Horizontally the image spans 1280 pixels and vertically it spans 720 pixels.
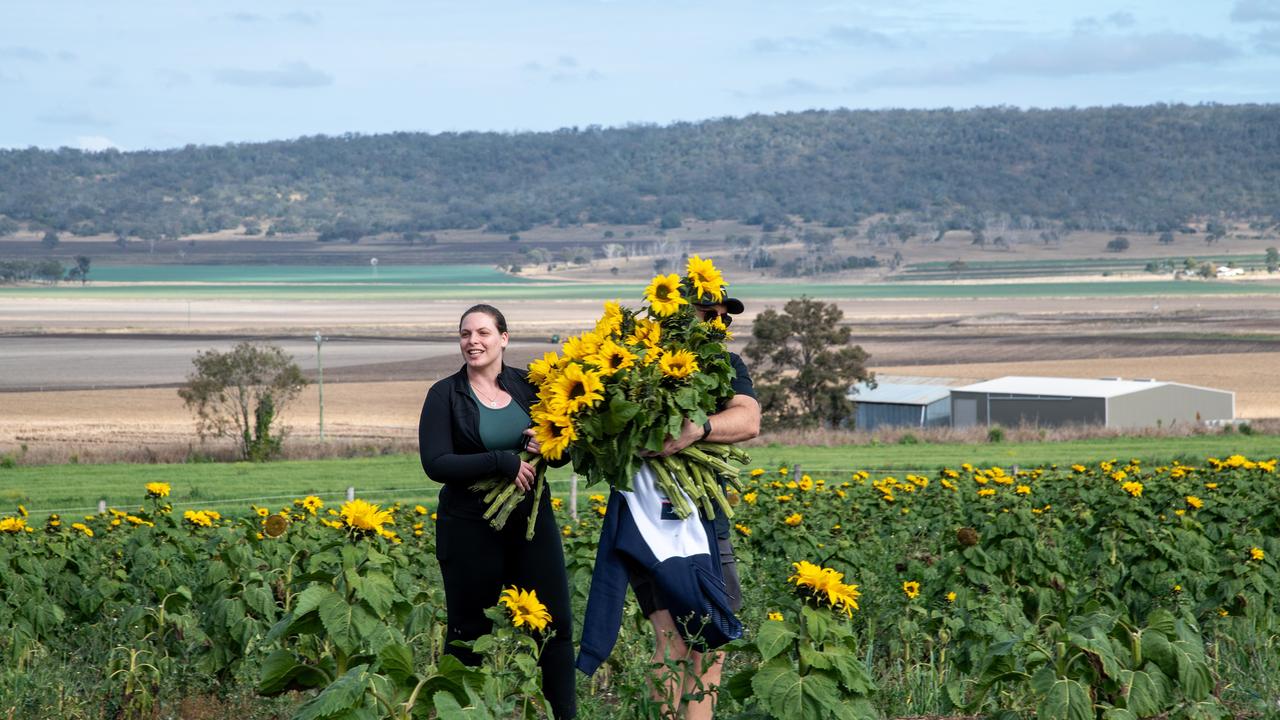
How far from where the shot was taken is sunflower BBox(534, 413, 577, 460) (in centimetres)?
525

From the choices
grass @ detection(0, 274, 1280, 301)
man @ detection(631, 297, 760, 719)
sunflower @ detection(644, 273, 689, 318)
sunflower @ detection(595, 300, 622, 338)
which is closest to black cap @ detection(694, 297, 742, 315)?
man @ detection(631, 297, 760, 719)

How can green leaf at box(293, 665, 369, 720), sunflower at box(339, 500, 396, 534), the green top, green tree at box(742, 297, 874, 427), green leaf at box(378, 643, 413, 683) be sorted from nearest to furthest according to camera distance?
green leaf at box(293, 665, 369, 720)
green leaf at box(378, 643, 413, 683)
sunflower at box(339, 500, 396, 534)
the green top
green tree at box(742, 297, 874, 427)

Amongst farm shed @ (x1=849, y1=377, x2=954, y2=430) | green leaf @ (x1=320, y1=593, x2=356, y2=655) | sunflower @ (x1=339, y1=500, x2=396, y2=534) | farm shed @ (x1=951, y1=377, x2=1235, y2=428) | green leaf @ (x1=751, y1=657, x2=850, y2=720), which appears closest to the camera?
green leaf @ (x1=751, y1=657, x2=850, y2=720)

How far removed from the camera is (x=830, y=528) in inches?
420

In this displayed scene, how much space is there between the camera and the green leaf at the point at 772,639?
170 inches

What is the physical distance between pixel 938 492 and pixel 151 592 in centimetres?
715

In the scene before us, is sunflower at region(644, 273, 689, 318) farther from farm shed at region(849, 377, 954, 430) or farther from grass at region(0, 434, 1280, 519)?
farm shed at region(849, 377, 954, 430)

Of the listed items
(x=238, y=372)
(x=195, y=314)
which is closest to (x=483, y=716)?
(x=238, y=372)

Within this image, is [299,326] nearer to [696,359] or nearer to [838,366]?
[838,366]

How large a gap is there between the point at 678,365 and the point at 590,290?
6277 inches

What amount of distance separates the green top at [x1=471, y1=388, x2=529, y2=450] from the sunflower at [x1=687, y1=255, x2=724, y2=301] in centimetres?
89

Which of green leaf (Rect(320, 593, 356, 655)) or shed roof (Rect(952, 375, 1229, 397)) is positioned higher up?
green leaf (Rect(320, 593, 356, 655))

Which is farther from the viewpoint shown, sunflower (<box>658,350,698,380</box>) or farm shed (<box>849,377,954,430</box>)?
farm shed (<box>849,377,954,430</box>)

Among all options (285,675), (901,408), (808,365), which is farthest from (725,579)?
(901,408)
